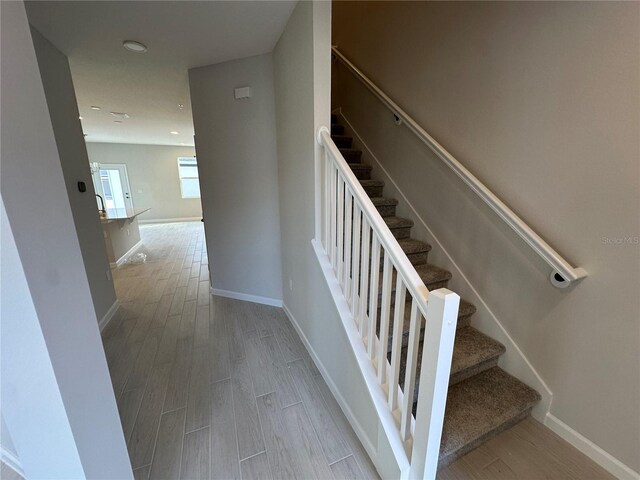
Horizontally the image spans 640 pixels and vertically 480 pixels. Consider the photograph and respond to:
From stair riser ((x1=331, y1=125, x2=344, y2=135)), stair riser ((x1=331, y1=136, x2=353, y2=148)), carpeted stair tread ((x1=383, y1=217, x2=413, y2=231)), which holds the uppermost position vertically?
stair riser ((x1=331, y1=125, x2=344, y2=135))

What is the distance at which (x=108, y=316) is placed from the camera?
9.11 feet

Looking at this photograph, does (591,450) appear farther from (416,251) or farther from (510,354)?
(416,251)

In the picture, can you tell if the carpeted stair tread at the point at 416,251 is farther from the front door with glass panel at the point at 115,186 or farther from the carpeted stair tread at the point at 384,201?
the front door with glass panel at the point at 115,186

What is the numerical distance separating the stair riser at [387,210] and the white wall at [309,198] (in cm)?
84

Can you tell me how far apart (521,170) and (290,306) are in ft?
6.97

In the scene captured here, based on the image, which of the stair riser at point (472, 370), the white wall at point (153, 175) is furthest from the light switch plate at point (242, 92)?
the white wall at point (153, 175)

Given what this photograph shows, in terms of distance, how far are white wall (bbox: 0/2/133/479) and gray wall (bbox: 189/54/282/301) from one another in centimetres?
201

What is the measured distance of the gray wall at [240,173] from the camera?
→ 2625 mm

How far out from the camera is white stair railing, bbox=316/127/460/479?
0.91 metres

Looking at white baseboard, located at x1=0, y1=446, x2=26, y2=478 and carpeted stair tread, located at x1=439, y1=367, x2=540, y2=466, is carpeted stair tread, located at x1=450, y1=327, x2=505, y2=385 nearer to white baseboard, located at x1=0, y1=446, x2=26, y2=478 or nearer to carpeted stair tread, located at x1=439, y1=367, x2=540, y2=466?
carpeted stair tread, located at x1=439, y1=367, x2=540, y2=466

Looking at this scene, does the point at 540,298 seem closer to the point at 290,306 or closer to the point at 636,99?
the point at 636,99

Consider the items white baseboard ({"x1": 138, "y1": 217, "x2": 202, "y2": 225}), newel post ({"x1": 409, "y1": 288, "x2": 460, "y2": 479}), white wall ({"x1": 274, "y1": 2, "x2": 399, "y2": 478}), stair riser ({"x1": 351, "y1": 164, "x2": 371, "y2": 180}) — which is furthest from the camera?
white baseboard ({"x1": 138, "y1": 217, "x2": 202, "y2": 225})

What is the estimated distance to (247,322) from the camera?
271cm

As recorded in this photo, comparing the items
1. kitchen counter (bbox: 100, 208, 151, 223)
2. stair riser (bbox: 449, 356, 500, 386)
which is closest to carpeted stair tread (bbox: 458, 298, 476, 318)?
stair riser (bbox: 449, 356, 500, 386)
